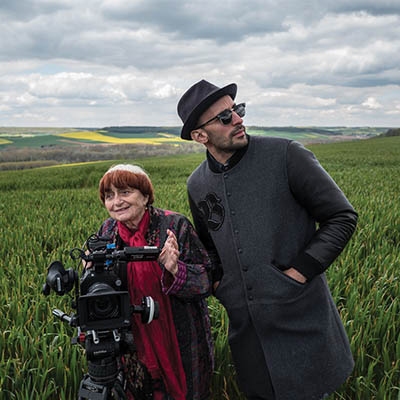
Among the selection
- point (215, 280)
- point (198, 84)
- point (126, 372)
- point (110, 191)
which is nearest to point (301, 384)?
point (215, 280)


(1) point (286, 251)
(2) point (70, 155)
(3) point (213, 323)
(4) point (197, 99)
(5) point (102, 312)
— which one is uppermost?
(4) point (197, 99)

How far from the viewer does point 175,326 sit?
6.71 feet

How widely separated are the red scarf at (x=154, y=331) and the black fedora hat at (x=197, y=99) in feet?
1.91

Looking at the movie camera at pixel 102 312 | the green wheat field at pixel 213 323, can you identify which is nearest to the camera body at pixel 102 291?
the movie camera at pixel 102 312

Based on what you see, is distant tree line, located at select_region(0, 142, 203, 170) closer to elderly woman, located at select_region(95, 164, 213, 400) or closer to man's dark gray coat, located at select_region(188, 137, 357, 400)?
elderly woman, located at select_region(95, 164, 213, 400)

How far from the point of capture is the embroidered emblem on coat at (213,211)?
6.64ft

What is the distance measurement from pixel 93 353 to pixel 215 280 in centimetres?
86

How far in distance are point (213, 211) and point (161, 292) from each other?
1.65 ft

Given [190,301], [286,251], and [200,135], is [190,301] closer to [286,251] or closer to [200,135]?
[286,251]

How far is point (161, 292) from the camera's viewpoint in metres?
2.00

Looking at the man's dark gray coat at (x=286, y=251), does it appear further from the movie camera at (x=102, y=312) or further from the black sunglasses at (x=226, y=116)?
the movie camera at (x=102, y=312)

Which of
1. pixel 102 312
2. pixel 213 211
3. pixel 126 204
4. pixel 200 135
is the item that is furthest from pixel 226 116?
pixel 102 312

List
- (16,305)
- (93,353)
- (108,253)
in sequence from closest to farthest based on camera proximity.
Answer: (93,353), (108,253), (16,305)

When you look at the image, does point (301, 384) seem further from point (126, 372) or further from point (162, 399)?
point (126, 372)
